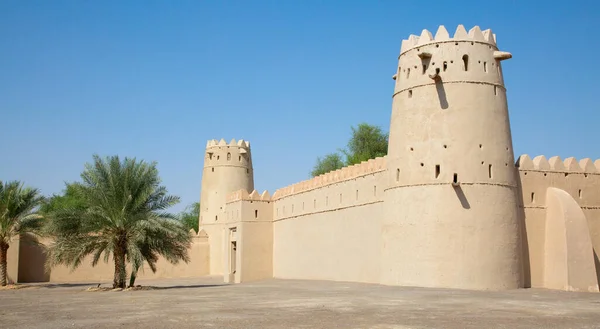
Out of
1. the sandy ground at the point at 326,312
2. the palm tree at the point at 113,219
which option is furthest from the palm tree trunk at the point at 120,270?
the sandy ground at the point at 326,312

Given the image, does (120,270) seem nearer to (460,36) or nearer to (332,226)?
(332,226)

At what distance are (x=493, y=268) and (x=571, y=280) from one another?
94.1 inches

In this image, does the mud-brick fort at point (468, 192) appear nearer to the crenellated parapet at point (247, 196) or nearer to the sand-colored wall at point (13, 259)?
the crenellated parapet at point (247, 196)

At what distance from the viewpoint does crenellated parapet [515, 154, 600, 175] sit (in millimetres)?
20812

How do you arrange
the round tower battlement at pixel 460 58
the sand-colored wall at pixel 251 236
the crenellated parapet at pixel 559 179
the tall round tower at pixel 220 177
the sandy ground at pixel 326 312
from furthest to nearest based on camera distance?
the tall round tower at pixel 220 177 → the sand-colored wall at pixel 251 236 → the crenellated parapet at pixel 559 179 → the round tower battlement at pixel 460 58 → the sandy ground at pixel 326 312

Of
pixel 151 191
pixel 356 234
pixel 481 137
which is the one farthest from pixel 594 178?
pixel 151 191

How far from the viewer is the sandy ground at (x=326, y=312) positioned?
10.3 m

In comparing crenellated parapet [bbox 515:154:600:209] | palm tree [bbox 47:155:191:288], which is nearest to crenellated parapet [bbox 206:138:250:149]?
palm tree [bbox 47:155:191:288]

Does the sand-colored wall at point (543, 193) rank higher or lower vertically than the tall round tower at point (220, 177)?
lower

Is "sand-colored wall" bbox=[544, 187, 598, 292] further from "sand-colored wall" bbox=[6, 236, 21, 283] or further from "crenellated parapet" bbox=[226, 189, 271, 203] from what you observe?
"sand-colored wall" bbox=[6, 236, 21, 283]

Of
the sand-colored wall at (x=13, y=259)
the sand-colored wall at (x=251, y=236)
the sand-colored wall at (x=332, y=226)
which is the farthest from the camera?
the sand-colored wall at (x=251, y=236)

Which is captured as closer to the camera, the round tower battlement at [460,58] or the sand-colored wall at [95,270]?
the round tower battlement at [460,58]

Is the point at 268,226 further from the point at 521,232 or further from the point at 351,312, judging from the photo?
the point at 351,312

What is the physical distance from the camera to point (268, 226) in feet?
108
